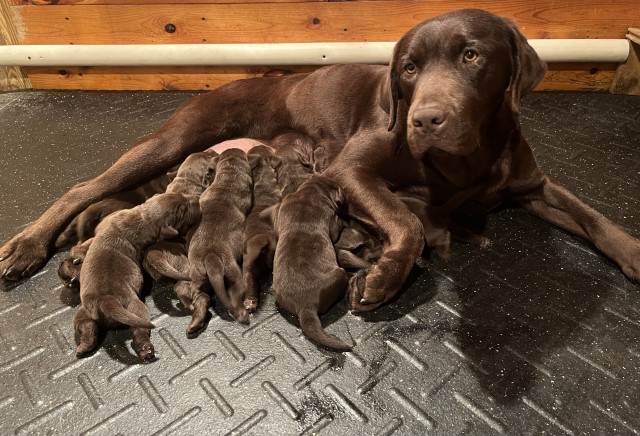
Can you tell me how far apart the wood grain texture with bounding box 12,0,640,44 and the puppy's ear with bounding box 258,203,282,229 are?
7.76 ft

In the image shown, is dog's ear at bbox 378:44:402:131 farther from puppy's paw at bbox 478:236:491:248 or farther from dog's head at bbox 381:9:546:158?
puppy's paw at bbox 478:236:491:248

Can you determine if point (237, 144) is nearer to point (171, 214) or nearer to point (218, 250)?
point (171, 214)

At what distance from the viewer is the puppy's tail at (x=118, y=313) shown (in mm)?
1940

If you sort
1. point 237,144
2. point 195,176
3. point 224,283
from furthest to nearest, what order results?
point 237,144, point 195,176, point 224,283

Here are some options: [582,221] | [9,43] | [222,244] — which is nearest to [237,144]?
[222,244]

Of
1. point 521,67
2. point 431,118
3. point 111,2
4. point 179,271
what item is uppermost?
point 521,67

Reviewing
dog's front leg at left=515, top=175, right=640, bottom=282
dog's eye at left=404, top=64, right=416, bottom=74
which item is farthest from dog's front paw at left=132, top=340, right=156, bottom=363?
dog's front leg at left=515, top=175, right=640, bottom=282

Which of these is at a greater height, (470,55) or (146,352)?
(470,55)

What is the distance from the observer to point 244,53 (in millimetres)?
4281

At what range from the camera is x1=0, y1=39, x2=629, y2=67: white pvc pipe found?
159 inches

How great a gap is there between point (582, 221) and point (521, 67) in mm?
877

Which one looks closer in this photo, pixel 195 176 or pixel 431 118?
pixel 431 118

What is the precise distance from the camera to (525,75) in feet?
7.27

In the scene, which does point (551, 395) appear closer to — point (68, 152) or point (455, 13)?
point (455, 13)
